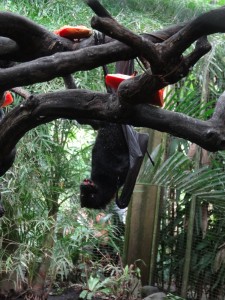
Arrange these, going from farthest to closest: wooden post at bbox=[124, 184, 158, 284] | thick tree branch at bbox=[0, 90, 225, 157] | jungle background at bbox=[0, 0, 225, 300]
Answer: wooden post at bbox=[124, 184, 158, 284]
jungle background at bbox=[0, 0, 225, 300]
thick tree branch at bbox=[0, 90, 225, 157]

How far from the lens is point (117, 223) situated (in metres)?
4.85

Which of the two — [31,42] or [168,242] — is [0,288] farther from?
[31,42]

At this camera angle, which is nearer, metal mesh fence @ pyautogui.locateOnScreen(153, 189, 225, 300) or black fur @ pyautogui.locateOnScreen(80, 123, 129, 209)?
black fur @ pyautogui.locateOnScreen(80, 123, 129, 209)

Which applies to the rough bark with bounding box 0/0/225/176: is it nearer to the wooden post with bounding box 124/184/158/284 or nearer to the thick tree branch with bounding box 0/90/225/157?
the thick tree branch with bounding box 0/90/225/157

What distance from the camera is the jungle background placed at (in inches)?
141

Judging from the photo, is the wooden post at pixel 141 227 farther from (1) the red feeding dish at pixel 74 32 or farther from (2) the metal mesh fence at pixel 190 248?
(1) the red feeding dish at pixel 74 32

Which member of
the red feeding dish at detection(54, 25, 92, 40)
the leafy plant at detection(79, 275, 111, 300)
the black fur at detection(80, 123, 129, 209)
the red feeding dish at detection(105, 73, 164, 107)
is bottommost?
the leafy plant at detection(79, 275, 111, 300)

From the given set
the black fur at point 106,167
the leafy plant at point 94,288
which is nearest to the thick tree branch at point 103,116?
the black fur at point 106,167

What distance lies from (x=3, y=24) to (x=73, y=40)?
291 millimetres

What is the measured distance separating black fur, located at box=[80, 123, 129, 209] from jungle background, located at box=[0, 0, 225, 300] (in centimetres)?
81

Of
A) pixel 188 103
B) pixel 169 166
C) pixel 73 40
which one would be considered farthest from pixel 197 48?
pixel 169 166

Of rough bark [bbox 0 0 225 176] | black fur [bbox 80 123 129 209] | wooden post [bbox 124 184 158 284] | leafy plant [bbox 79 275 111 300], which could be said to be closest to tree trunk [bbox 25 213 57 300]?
leafy plant [bbox 79 275 111 300]

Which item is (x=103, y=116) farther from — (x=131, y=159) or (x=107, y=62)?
(x=131, y=159)

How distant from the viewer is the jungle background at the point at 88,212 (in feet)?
11.8
